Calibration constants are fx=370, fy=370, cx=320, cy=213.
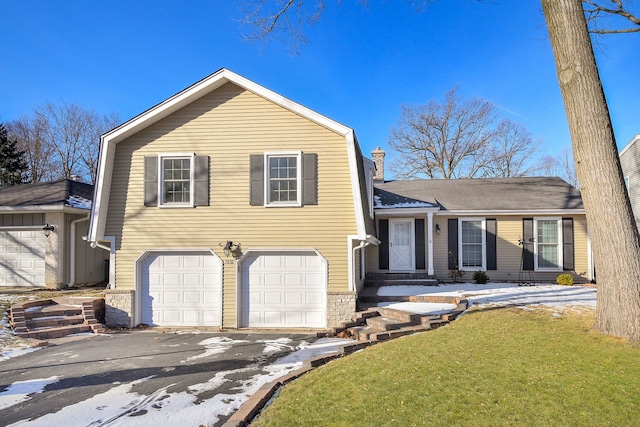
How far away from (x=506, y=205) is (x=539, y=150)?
62.7ft

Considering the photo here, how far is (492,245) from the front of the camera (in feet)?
44.8

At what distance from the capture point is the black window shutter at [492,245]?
1362 centimetres

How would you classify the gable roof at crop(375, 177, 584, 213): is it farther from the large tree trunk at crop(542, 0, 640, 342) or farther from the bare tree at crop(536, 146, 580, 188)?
the bare tree at crop(536, 146, 580, 188)

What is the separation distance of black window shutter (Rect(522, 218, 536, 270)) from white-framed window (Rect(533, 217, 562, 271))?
0.14m

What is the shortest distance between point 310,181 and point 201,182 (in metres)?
2.96

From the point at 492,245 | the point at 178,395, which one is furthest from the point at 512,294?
the point at 178,395

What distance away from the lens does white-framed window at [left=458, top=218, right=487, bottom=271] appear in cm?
1368

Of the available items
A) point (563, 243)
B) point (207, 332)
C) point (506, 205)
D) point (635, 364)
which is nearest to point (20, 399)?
point (207, 332)

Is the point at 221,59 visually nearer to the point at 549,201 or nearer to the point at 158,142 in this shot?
the point at 158,142

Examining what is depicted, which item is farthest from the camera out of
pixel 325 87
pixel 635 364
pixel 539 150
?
pixel 539 150

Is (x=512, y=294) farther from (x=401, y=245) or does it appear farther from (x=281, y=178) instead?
(x=281, y=178)

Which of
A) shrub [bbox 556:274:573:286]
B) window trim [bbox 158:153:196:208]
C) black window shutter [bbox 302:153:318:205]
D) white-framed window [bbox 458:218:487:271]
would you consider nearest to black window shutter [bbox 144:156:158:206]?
window trim [bbox 158:153:196:208]

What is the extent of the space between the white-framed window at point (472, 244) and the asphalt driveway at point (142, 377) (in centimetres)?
749

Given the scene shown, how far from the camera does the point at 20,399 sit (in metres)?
5.21
